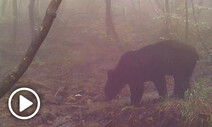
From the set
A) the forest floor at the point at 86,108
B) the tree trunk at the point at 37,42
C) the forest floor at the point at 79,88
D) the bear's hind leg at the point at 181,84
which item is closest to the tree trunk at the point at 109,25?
the forest floor at the point at 79,88

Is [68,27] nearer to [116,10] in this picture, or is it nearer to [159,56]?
[116,10]

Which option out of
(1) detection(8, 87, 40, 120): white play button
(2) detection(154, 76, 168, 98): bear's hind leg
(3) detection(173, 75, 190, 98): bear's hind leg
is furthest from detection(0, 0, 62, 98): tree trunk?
(3) detection(173, 75, 190, 98): bear's hind leg

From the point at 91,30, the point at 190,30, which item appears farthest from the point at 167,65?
the point at 91,30

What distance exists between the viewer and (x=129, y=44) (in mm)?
13109

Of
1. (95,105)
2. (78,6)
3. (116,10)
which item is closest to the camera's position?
(95,105)

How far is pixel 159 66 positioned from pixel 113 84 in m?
→ 1.52

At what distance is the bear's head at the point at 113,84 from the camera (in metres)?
8.16

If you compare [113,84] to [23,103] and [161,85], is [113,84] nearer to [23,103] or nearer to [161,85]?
[161,85]

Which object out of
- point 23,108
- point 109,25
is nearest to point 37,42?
point 23,108

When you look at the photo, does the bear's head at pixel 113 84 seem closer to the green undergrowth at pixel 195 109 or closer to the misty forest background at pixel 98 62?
the misty forest background at pixel 98 62

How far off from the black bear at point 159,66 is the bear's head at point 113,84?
84 mm

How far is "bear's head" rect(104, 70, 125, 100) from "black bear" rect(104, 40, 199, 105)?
0.08 meters

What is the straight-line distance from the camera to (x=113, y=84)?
326 inches

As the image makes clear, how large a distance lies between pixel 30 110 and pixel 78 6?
1648 centimetres
